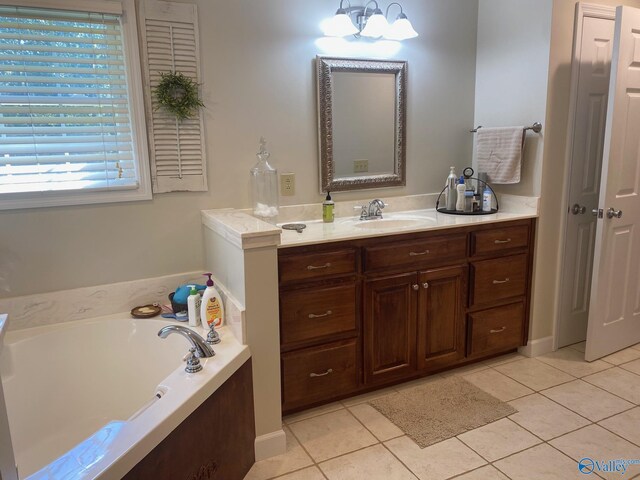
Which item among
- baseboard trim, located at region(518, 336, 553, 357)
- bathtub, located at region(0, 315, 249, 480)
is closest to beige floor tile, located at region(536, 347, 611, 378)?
baseboard trim, located at region(518, 336, 553, 357)

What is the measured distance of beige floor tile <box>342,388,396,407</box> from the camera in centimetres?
249

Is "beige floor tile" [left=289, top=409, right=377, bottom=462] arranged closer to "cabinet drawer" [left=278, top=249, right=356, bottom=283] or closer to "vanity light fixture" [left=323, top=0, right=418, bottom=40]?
"cabinet drawer" [left=278, top=249, right=356, bottom=283]

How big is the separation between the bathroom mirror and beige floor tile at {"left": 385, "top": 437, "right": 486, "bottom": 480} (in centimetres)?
145

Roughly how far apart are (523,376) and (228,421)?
179 centimetres

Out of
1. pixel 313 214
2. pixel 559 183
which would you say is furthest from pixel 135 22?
pixel 559 183

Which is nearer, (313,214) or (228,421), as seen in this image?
(228,421)

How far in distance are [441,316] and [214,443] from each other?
144 cm

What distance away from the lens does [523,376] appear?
2.73 m

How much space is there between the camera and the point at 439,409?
7.84 feet

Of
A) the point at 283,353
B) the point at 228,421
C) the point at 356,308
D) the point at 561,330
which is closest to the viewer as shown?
the point at 228,421

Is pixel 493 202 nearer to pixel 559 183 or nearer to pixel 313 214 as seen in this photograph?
pixel 559 183

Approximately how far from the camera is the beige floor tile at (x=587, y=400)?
235 centimetres

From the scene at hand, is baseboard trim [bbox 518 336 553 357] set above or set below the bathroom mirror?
below

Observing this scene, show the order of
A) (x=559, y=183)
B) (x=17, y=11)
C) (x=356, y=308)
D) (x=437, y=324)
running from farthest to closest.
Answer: (x=559, y=183)
(x=437, y=324)
(x=356, y=308)
(x=17, y=11)
